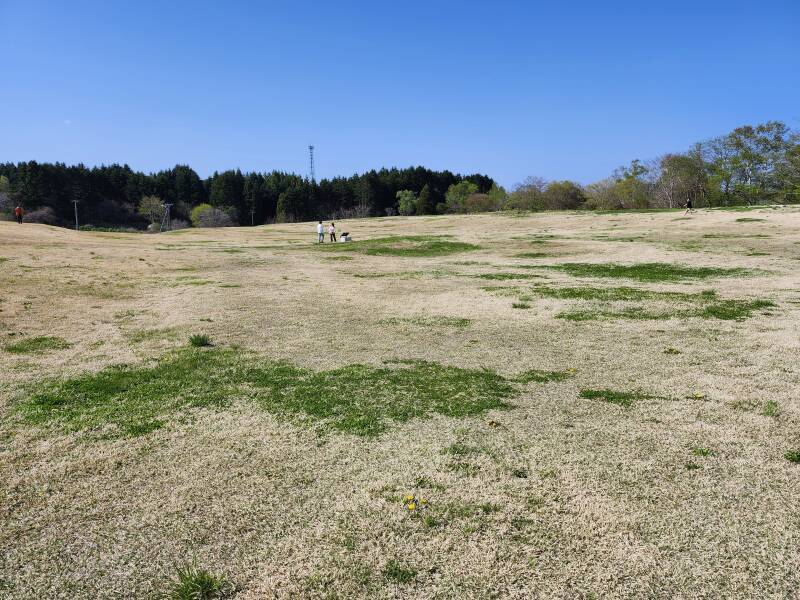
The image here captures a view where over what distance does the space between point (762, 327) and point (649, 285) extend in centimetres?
767

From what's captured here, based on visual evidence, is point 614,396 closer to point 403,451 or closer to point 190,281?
point 403,451

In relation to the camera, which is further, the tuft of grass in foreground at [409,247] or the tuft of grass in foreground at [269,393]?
the tuft of grass in foreground at [409,247]

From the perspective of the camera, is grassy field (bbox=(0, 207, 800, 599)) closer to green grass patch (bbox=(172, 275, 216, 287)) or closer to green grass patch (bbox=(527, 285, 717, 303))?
green grass patch (bbox=(527, 285, 717, 303))

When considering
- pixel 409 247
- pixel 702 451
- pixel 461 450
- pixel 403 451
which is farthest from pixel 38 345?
pixel 409 247

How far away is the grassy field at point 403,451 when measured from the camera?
4.77 metres

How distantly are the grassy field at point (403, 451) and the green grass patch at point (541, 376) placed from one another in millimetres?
58

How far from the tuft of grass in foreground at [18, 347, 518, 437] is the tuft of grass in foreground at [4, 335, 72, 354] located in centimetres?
265

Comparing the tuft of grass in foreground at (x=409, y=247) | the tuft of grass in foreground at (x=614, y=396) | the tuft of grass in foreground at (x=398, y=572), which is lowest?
the tuft of grass in foreground at (x=398, y=572)

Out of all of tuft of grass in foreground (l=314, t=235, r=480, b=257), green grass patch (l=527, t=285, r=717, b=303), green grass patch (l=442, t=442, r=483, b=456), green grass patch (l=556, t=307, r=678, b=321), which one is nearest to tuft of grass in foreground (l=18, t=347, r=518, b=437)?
green grass patch (l=442, t=442, r=483, b=456)

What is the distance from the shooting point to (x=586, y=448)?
6.91 m

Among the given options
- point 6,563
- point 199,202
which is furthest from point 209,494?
point 199,202

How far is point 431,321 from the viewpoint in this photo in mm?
15219

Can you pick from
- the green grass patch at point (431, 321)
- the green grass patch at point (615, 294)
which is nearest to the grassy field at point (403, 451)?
the green grass patch at point (431, 321)

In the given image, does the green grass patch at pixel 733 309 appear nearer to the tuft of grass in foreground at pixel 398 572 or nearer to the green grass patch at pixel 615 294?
the green grass patch at pixel 615 294
